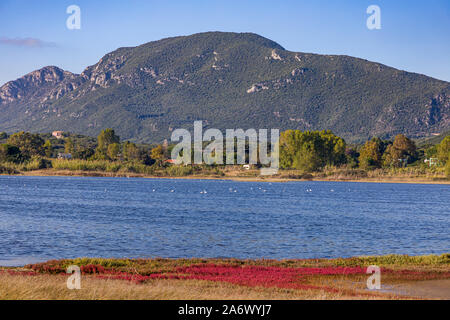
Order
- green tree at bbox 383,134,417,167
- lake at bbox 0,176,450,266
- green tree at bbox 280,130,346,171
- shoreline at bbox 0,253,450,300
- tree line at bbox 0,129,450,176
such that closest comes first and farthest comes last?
shoreline at bbox 0,253,450,300
lake at bbox 0,176,450,266
green tree at bbox 280,130,346,171
tree line at bbox 0,129,450,176
green tree at bbox 383,134,417,167

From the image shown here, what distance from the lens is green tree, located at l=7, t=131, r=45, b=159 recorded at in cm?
18425

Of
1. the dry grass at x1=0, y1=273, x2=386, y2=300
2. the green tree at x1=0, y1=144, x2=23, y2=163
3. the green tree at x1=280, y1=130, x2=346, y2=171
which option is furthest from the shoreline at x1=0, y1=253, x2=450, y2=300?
the green tree at x1=0, y1=144, x2=23, y2=163

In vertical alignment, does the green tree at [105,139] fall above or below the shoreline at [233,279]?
above

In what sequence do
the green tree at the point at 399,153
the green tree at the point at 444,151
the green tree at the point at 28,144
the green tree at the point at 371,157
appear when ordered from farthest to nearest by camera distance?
1. the green tree at the point at 28,144
2. the green tree at the point at 399,153
3. the green tree at the point at 371,157
4. the green tree at the point at 444,151

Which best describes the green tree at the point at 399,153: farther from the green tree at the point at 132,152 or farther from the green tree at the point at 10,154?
the green tree at the point at 10,154

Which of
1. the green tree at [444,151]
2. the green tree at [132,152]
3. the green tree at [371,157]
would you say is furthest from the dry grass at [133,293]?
the green tree at [371,157]

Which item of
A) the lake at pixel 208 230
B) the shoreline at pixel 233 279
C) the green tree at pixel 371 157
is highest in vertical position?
the green tree at pixel 371 157

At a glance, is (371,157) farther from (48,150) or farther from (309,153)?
(48,150)

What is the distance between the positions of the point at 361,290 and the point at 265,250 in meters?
16.5

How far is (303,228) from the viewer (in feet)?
171

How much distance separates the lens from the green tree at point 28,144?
604 feet

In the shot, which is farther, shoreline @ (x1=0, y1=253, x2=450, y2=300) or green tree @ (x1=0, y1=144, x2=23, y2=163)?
green tree @ (x1=0, y1=144, x2=23, y2=163)

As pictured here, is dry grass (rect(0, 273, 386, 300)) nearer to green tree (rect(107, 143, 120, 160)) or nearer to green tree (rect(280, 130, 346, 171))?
green tree (rect(280, 130, 346, 171))
